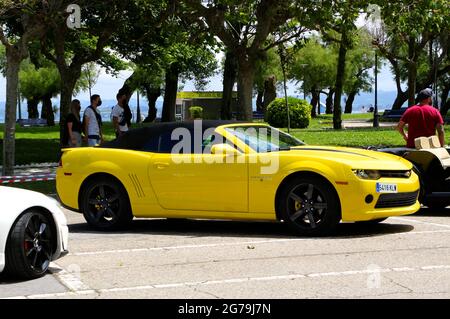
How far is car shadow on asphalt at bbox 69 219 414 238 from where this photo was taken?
9180 millimetres

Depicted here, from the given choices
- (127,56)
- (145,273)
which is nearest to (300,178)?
(145,273)

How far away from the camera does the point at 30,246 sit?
22.1 feet

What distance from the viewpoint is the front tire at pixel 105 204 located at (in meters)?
9.66

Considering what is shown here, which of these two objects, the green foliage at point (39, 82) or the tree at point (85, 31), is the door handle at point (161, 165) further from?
the green foliage at point (39, 82)

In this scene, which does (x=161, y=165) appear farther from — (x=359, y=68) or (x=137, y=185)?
(x=359, y=68)

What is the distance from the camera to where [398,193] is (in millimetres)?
8867

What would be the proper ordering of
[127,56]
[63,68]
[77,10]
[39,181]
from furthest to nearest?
[127,56] → [63,68] → [77,10] → [39,181]

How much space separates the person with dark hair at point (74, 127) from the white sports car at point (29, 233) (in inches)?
342

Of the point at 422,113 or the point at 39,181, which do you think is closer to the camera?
the point at 422,113

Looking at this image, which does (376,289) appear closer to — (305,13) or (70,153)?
(70,153)

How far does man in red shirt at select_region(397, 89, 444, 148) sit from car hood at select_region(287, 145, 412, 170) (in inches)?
91.2

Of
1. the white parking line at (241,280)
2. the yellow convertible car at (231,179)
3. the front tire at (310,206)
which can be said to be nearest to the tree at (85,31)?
the yellow convertible car at (231,179)

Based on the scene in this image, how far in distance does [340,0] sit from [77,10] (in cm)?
677
